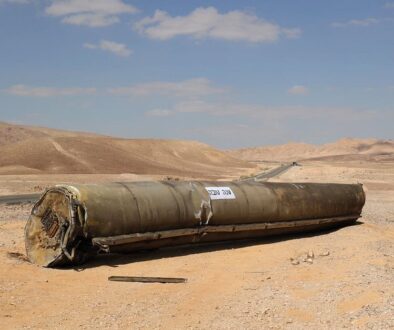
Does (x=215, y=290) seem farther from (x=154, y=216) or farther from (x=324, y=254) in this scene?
(x=324, y=254)

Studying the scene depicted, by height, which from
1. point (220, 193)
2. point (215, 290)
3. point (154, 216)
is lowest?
point (215, 290)

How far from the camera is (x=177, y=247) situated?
12.9 m

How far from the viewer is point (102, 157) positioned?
231ft

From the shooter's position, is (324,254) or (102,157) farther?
(102,157)

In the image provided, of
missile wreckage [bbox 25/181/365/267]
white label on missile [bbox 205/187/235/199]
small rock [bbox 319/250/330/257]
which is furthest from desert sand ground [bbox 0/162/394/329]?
white label on missile [bbox 205/187/235/199]

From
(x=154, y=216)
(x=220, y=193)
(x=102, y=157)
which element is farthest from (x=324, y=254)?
(x=102, y=157)

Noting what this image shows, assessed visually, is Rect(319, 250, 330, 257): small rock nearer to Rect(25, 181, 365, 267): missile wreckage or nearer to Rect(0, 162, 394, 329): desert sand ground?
Rect(0, 162, 394, 329): desert sand ground

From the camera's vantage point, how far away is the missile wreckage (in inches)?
423

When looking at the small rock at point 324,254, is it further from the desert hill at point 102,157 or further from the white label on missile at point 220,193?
the desert hill at point 102,157

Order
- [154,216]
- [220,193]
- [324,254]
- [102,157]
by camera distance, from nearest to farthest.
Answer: [154,216], [324,254], [220,193], [102,157]

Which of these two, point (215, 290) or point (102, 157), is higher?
point (102, 157)

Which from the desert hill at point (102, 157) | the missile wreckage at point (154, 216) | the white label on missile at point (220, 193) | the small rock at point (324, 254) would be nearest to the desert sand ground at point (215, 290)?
the small rock at point (324, 254)

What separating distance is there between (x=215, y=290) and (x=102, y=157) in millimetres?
62622

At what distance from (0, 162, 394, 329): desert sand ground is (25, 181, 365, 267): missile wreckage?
0.39 m
